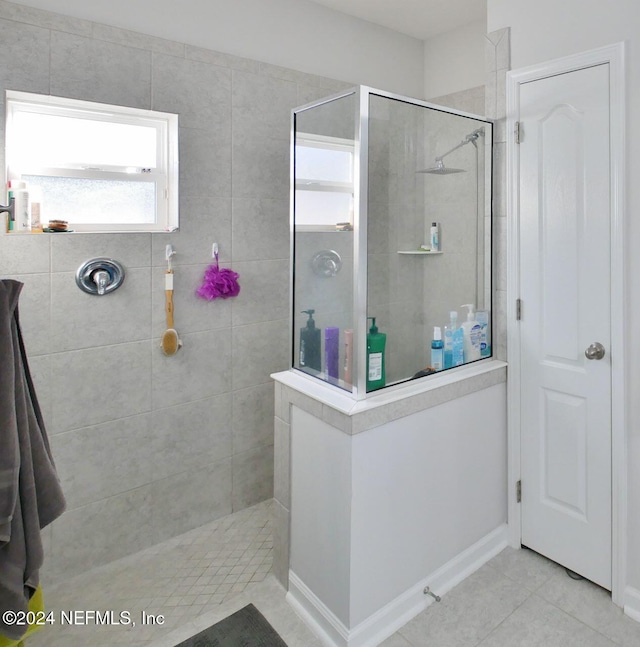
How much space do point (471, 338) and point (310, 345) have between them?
2.49ft

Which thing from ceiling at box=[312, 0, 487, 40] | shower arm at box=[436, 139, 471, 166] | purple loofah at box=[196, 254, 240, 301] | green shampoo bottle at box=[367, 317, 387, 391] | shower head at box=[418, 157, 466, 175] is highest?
ceiling at box=[312, 0, 487, 40]

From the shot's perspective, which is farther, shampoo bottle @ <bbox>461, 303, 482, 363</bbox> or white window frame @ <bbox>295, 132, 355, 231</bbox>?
shampoo bottle @ <bbox>461, 303, 482, 363</bbox>

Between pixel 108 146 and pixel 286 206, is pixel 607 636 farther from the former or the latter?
pixel 108 146

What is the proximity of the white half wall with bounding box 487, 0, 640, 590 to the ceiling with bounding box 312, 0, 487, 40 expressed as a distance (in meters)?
0.85

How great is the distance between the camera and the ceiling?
274 cm

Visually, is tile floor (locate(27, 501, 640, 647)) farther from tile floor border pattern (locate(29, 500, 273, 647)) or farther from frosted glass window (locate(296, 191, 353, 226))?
frosted glass window (locate(296, 191, 353, 226))

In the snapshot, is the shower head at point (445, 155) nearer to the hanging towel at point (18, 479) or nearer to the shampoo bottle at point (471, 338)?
the shampoo bottle at point (471, 338)

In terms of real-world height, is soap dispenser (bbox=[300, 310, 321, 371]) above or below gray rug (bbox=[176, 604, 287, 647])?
above

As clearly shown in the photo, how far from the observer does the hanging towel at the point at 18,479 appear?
105cm

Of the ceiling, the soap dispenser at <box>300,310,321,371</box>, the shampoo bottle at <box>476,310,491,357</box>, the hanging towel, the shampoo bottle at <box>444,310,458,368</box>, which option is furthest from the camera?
the ceiling

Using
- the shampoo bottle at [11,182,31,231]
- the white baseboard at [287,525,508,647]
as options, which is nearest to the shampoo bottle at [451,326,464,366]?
the white baseboard at [287,525,508,647]

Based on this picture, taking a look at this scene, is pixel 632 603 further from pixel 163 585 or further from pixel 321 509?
pixel 163 585

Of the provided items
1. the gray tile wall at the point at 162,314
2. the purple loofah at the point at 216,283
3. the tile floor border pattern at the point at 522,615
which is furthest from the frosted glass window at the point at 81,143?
the tile floor border pattern at the point at 522,615

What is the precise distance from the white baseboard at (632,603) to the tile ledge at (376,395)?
0.98m
